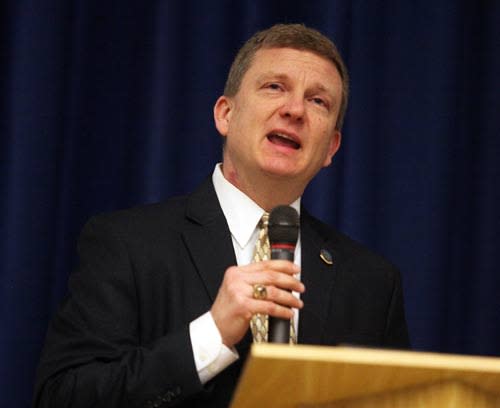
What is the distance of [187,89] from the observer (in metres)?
2.82

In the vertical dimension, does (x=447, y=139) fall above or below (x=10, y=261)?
above

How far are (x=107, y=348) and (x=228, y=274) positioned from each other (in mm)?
377

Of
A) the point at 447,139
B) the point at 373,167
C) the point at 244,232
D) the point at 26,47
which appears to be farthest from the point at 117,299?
the point at 447,139

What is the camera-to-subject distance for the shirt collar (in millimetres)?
2154

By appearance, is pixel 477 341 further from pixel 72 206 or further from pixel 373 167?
pixel 72 206

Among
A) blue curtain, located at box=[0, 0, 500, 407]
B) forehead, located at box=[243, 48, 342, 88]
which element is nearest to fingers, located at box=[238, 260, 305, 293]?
forehead, located at box=[243, 48, 342, 88]

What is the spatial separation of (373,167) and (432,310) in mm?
533

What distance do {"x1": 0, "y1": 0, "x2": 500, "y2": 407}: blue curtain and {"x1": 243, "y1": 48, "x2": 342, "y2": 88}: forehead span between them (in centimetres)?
51

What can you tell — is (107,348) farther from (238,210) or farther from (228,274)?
(238,210)

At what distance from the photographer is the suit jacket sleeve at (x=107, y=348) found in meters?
1.70

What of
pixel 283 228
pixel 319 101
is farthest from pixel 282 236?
pixel 319 101

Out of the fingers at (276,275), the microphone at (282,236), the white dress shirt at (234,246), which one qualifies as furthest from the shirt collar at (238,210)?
the fingers at (276,275)

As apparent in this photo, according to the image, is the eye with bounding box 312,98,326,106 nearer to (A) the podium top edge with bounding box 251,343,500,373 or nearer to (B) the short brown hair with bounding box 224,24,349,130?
(B) the short brown hair with bounding box 224,24,349,130

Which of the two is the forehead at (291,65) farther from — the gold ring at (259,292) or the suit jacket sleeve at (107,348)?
the gold ring at (259,292)
